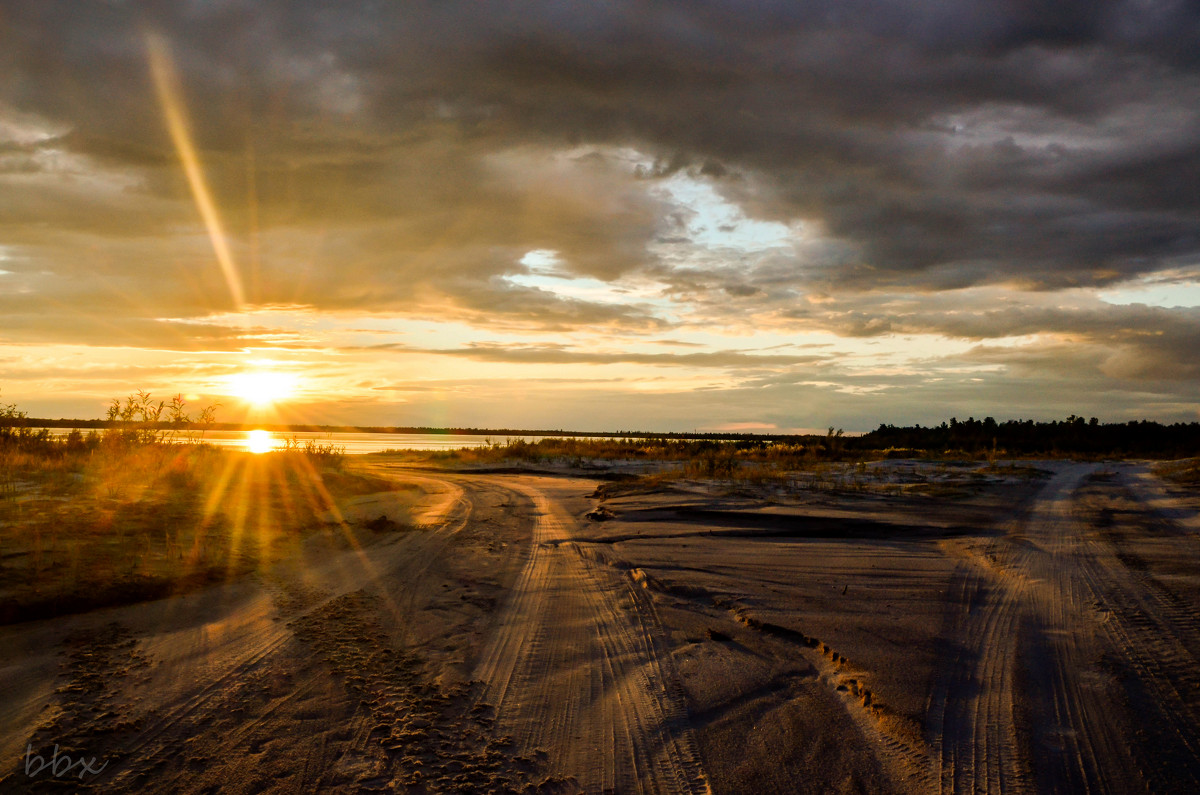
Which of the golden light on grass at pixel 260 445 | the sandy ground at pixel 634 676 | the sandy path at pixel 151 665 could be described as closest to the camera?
the sandy ground at pixel 634 676

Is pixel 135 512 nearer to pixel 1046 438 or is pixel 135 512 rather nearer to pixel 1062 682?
pixel 1062 682

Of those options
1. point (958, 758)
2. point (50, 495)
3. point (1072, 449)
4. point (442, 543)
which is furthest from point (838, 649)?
point (1072, 449)

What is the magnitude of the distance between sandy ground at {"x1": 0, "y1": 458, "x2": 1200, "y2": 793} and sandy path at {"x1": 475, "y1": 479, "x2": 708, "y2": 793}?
0.02 m

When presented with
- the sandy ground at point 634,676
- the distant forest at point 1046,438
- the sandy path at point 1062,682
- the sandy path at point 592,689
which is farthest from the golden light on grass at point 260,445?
the distant forest at point 1046,438

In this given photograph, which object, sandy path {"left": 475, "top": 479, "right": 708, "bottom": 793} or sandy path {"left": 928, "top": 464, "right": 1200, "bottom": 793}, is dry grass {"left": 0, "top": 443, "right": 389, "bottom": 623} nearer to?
sandy path {"left": 475, "top": 479, "right": 708, "bottom": 793}

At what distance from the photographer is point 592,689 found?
14.7ft

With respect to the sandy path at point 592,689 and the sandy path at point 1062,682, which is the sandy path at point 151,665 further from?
the sandy path at point 1062,682

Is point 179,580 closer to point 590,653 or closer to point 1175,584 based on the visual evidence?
point 590,653

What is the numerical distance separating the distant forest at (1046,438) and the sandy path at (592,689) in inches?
1968

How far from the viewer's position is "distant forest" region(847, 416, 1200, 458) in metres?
52.6

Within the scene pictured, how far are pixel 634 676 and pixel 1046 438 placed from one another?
6884 centimetres

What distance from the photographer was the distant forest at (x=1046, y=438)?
173ft

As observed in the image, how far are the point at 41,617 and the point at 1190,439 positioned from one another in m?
73.0

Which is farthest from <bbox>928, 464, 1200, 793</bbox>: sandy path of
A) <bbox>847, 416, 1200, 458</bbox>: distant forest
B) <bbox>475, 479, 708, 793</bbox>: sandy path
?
<bbox>847, 416, 1200, 458</bbox>: distant forest
